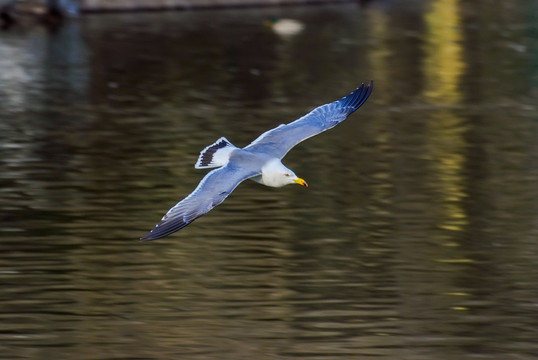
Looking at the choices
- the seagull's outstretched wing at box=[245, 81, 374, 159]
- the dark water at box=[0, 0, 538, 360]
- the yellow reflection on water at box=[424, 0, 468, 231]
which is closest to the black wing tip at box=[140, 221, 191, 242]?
the dark water at box=[0, 0, 538, 360]

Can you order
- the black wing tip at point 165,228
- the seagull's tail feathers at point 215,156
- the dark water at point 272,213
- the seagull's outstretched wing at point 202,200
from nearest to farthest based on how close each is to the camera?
the black wing tip at point 165,228
the seagull's outstretched wing at point 202,200
the dark water at point 272,213
the seagull's tail feathers at point 215,156

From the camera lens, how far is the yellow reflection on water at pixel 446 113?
13.7 metres

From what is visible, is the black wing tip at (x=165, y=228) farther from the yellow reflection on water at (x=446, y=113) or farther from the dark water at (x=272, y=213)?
the yellow reflection on water at (x=446, y=113)

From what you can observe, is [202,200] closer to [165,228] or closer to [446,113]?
[165,228]

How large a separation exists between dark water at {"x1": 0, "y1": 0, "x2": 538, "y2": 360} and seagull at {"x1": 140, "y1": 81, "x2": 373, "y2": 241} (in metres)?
1.04

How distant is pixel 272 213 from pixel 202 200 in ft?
12.9

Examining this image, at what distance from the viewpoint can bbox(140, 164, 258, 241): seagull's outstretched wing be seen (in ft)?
29.1

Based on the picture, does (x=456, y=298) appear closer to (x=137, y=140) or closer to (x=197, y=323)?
(x=197, y=323)

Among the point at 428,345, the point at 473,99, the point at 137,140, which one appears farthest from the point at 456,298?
the point at 473,99

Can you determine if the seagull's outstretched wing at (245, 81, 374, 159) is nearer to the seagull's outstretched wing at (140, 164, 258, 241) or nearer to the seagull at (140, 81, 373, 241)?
the seagull at (140, 81, 373, 241)

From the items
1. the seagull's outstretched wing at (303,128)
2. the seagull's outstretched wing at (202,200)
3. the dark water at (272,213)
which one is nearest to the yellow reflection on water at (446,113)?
the dark water at (272,213)

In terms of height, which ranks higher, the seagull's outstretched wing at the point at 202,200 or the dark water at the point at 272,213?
the seagull's outstretched wing at the point at 202,200

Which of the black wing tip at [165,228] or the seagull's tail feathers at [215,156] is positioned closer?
the black wing tip at [165,228]

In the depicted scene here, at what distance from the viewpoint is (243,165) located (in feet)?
31.8
